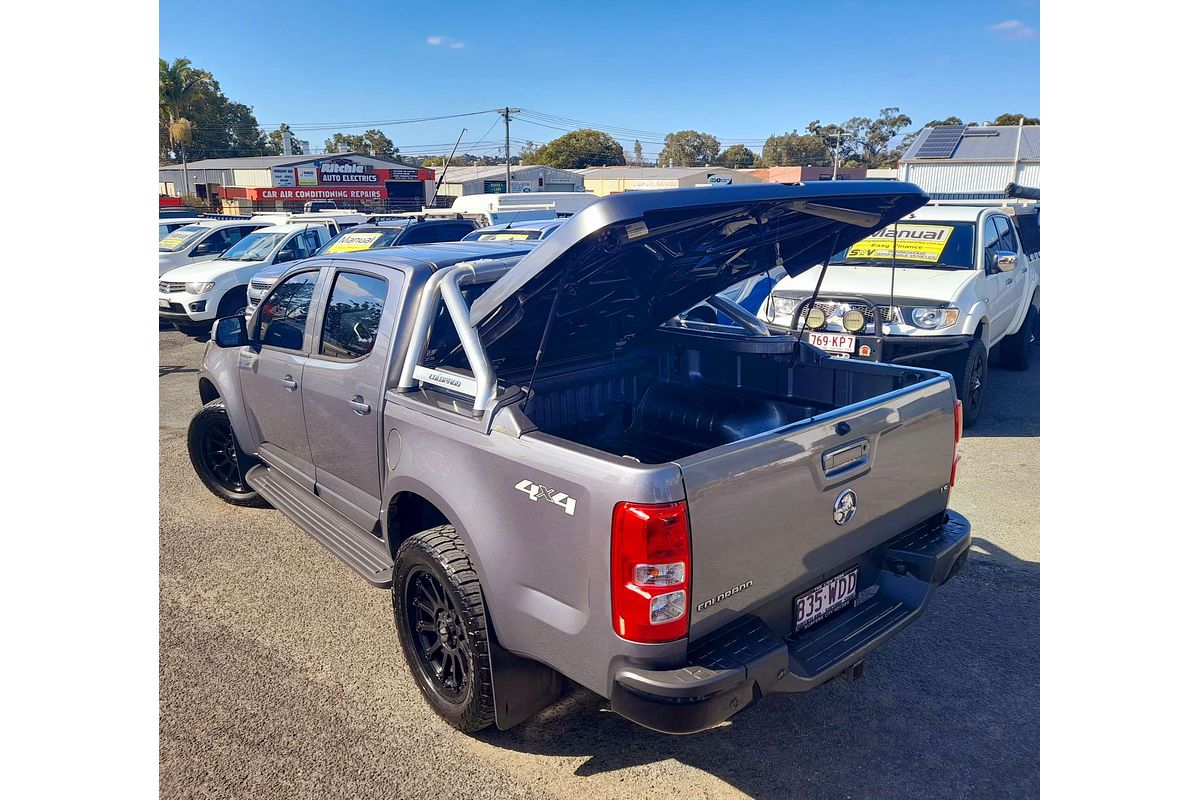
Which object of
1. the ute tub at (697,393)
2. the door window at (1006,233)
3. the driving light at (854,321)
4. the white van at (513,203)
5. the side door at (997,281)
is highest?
the white van at (513,203)

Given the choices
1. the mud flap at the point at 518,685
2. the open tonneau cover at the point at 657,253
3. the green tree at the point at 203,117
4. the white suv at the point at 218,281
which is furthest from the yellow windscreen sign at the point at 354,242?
the green tree at the point at 203,117

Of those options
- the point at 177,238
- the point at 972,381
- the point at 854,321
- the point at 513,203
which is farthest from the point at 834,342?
the point at 177,238

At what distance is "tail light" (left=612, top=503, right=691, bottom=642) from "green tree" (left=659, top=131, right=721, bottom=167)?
292 ft

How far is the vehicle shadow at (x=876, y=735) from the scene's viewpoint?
9.87ft

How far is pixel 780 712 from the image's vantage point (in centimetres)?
344

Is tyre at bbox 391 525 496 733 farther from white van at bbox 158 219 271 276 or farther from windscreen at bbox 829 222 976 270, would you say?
white van at bbox 158 219 271 276

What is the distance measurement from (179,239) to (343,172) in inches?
1225

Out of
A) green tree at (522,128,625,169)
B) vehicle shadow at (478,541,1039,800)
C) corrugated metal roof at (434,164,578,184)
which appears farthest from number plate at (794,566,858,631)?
green tree at (522,128,625,169)

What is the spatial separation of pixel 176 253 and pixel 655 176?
44.1 m

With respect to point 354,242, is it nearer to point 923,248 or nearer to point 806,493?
point 923,248

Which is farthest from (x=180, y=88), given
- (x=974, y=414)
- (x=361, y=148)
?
(x=974, y=414)

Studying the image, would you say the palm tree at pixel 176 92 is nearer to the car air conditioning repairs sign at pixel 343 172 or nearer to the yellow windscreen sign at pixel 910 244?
the car air conditioning repairs sign at pixel 343 172

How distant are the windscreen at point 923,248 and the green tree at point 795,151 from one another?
72058 millimetres

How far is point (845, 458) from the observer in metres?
2.94
